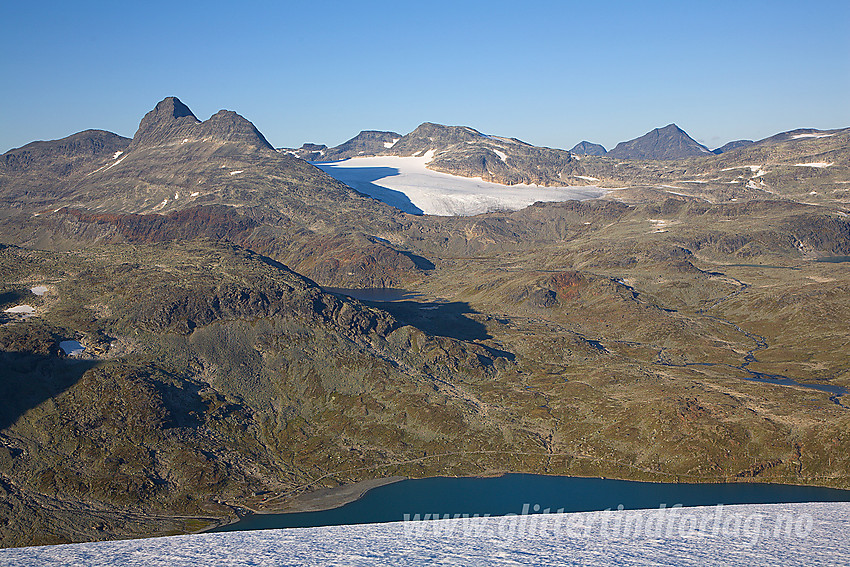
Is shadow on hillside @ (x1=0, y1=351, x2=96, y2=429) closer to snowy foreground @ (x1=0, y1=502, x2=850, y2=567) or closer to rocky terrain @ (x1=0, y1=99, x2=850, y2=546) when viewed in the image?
rocky terrain @ (x1=0, y1=99, x2=850, y2=546)

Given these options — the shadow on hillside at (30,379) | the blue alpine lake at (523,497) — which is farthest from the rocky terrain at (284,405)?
the blue alpine lake at (523,497)

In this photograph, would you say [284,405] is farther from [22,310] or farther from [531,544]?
[531,544]

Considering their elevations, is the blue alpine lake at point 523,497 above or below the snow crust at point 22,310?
below

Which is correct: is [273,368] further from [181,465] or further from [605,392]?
[605,392]

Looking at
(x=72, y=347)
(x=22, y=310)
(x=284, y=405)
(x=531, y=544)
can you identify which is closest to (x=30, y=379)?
(x=72, y=347)

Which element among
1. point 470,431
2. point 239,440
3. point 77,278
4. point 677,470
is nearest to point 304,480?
point 239,440

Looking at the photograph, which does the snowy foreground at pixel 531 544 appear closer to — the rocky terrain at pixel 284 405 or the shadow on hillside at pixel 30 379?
the rocky terrain at pixel 284 405
